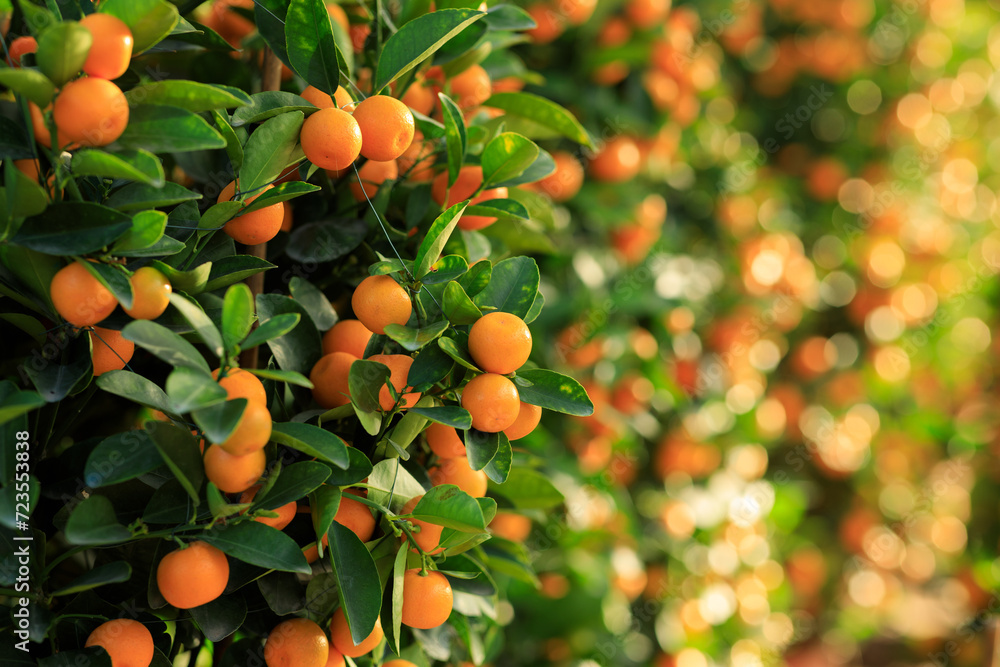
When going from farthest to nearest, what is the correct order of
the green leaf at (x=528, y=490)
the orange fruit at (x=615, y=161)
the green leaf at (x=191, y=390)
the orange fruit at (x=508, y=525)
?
the orange fruit at (x=615, y=161) → the orange fruit at (x=508, y=525) → the green leaf at (x=528, y=490) → the green leaf at (x=191, y=390)

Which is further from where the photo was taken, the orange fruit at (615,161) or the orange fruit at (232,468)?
the orange fruit at (615,161)

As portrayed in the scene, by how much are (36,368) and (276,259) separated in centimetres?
25

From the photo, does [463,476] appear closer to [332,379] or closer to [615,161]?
[332,379]

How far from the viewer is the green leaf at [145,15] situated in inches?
17.8

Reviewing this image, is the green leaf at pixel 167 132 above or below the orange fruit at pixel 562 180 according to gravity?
above

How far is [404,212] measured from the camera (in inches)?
27.9

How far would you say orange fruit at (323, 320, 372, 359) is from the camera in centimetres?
59

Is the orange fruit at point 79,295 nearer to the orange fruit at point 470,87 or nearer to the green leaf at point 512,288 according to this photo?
the green leaf at point 512,288

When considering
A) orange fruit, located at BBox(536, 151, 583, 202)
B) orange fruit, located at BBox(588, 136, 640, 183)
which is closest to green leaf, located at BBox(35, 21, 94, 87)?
orange fruit, located at BBox(536, 151, 583, 202)

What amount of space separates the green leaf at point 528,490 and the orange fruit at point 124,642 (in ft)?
1.16

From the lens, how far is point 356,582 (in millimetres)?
503

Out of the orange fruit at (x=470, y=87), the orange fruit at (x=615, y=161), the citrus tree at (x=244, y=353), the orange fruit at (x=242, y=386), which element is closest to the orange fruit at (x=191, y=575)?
the citrus tree at (x=244, y=353)

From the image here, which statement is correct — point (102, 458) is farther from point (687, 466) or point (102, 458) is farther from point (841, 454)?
point (841, 454)

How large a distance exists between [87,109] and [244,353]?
245mm
